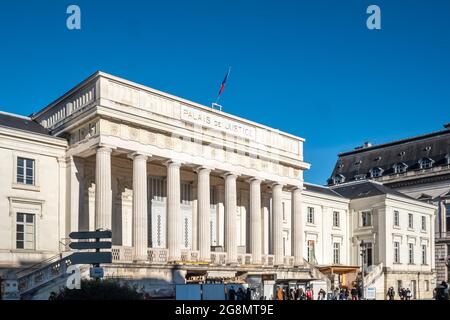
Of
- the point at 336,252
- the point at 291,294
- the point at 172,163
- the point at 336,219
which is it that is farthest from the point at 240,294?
the point at 336,219

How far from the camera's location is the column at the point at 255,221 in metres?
45.6

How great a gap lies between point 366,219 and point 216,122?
1069 inches

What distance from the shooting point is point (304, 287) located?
145ft

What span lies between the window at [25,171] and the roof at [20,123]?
2.21 m

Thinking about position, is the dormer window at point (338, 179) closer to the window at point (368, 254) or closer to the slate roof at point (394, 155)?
the slate roof at point (394, 155)

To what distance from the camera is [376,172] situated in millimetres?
85250

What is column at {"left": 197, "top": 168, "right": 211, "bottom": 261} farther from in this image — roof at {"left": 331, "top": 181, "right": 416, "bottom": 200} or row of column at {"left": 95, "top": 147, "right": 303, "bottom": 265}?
roof at {"left": 331, "top": 181, "right": 416, "bottom": 200}

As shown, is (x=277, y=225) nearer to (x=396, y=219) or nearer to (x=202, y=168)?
Answer: (x=202, y=168)

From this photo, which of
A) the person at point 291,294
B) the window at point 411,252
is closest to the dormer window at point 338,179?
the window at point 411,252

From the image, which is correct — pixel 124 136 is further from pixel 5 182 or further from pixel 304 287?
pixel 304 287

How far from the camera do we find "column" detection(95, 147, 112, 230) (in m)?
35.6

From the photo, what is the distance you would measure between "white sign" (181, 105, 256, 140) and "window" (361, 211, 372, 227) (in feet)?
75.0

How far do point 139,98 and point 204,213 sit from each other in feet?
29.3
